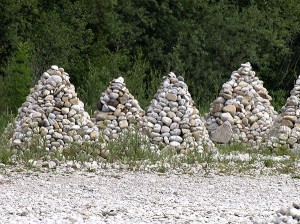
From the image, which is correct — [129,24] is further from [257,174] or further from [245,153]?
[257,174]

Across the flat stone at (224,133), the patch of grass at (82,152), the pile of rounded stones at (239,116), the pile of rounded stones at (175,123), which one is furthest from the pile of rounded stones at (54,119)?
the pile of rounded stones at (239,116)

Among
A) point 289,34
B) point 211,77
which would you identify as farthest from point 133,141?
point 289,34

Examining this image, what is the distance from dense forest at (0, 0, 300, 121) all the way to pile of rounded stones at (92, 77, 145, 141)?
8.15 meters

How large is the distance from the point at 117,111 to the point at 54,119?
1561mm

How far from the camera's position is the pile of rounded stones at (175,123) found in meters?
12.8

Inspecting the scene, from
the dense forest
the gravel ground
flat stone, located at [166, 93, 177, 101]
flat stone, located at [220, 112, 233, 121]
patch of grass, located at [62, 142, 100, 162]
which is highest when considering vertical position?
the dense forest

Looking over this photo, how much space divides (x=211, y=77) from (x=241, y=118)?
999cm

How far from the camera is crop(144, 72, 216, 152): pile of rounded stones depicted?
12.8 metres

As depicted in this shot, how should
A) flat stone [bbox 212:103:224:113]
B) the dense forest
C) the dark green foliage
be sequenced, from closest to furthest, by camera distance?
flat stone [bbox 212:103:224:113]
the dark green foliage
the dense forest

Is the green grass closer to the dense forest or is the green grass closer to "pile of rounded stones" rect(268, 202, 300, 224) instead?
"pile of rounded stones" rect(268, 202, 300, 224)

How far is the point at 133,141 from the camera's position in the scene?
12000mm

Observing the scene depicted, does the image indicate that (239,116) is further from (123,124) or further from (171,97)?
(123,124)

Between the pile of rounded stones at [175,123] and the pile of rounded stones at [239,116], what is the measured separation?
1779 millimetres

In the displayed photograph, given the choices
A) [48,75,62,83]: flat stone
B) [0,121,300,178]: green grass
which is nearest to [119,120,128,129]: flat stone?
[0,121,300,178]: green grass
